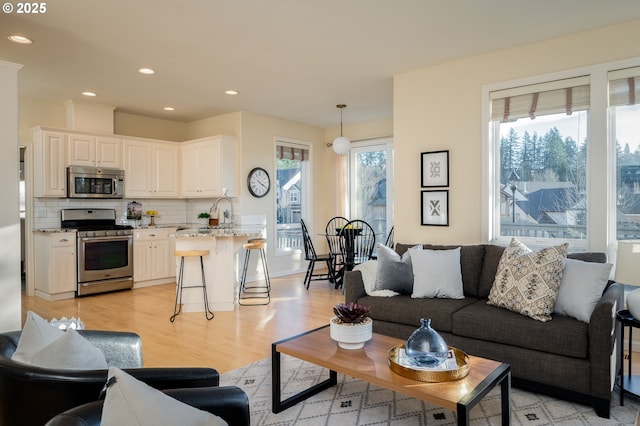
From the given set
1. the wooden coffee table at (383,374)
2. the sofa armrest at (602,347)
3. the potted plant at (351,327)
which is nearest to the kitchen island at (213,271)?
the wooden coffee table at (383,374)

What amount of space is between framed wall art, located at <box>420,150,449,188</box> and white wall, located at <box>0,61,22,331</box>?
Result: 3.97 metres

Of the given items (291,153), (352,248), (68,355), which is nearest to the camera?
(68,355)

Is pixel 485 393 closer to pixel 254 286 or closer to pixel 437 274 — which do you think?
pixel 437 274

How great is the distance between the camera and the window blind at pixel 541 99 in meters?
3.79

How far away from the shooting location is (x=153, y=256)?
6.60m

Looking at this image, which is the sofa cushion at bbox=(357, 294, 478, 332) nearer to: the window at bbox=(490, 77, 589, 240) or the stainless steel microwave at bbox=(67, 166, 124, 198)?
the window at bbox=(490, 77, 589, 240)

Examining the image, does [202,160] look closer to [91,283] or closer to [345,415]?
[91,283]

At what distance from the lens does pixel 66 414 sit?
3.45 feet

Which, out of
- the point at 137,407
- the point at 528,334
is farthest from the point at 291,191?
the point at 137,407

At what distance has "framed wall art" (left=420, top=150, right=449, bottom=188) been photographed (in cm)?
452

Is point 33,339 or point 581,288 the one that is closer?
point 33,339

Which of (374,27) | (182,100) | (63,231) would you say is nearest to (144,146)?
(182,100)

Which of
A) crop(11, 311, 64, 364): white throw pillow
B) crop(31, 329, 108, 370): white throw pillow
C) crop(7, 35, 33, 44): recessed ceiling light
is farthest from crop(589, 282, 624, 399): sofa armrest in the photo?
crop(7, 35, 33, 44): recessed ceiling light

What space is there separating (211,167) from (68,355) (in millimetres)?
5323
